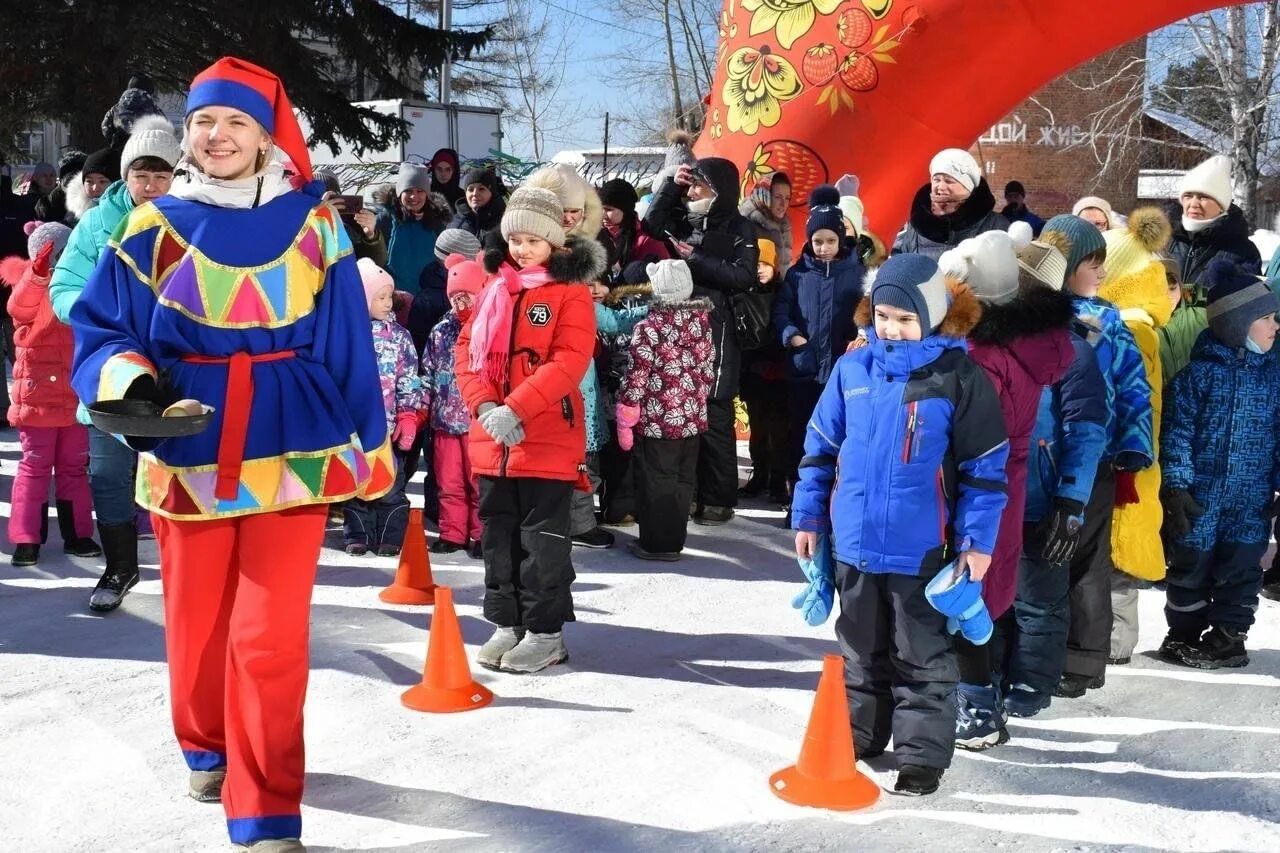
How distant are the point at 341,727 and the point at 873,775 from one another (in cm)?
175

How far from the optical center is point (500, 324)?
187 inches

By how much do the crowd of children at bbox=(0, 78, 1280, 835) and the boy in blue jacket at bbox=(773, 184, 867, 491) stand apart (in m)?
0.02

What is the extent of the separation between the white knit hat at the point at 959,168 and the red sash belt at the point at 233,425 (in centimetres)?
378

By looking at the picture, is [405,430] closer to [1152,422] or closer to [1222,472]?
[1152,422]

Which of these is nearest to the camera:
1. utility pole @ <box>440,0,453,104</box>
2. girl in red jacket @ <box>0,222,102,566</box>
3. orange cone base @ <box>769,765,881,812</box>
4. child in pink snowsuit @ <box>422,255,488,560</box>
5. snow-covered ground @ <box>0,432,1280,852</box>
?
snow-covered ground @ <box>0,432,1280,852</box>

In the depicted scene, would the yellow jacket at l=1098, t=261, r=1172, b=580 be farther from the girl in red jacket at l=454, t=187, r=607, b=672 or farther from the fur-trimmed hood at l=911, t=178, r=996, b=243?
the girl in red jacket at l=454, t=187, r=607, b=672

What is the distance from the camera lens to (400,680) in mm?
4664

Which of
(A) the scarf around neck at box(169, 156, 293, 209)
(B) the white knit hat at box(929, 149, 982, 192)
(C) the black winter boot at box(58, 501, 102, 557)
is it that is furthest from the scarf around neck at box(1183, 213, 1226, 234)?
(C) the black winter boot at box(58, 501, 102, 557)

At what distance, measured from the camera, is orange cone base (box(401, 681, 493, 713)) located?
435cm

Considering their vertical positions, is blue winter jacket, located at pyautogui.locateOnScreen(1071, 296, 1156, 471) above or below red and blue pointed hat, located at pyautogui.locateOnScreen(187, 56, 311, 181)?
below

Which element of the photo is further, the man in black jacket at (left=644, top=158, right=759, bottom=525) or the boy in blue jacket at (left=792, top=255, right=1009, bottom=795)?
the man in black jacket at (left=644, top=158, right=759, bottom=525)

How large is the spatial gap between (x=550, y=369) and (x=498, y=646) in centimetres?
110

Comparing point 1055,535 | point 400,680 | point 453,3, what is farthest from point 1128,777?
point 453,3

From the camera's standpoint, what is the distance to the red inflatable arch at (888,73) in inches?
340
